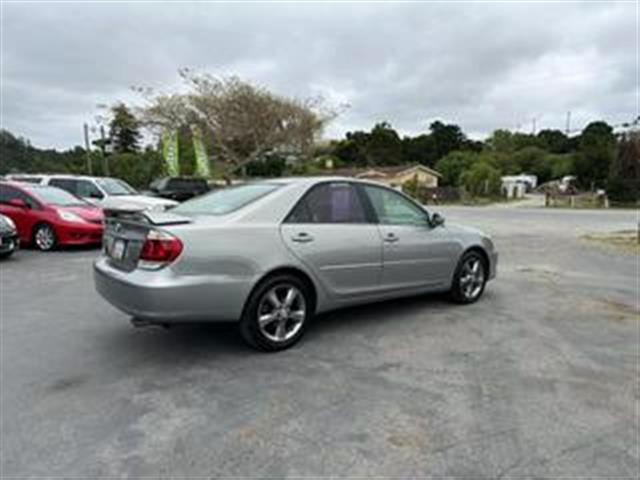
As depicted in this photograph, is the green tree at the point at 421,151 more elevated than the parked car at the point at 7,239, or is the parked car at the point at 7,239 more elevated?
A: the green tree at the point at 421,151

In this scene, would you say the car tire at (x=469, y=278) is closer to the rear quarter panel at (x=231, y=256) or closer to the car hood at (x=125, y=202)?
the rear quarter panel at (x=231, y=256)

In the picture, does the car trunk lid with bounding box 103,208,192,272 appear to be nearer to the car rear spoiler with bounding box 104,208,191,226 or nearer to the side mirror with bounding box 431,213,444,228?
the car rear spoiler with bounding box 104,208,191,226

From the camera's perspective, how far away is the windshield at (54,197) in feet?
35.0

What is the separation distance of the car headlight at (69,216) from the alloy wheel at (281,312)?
7712 mm

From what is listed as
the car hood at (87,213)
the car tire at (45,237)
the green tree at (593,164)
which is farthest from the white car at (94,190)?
the green tree at (593,164)

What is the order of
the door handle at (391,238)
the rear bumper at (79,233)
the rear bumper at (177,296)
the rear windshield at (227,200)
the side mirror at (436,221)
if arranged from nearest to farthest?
the rear bumper at (177,296) < the rear windshield at (227,200) < the door handle at (391,238) < the side mirror at (436,221) < the rear bumper at (79,233)

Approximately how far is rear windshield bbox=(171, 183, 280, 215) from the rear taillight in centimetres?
63

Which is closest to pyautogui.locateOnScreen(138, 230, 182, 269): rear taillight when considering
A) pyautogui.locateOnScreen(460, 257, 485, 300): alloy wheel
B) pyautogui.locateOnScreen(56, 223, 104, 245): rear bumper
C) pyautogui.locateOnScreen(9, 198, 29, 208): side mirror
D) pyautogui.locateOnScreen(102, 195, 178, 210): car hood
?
pyautogui.locateOnScreen(460, 257, 485, 300): alloy wheel

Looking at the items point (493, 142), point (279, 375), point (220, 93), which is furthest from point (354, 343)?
point (493, 142)

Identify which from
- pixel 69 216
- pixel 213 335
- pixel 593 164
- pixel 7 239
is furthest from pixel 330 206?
pixel 593 164

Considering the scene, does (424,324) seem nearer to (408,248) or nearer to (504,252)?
(408,248)

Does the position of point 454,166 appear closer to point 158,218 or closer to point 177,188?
point 177,188

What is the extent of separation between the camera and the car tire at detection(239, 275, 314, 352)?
13.9 ft

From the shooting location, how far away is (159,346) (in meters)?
4.55
